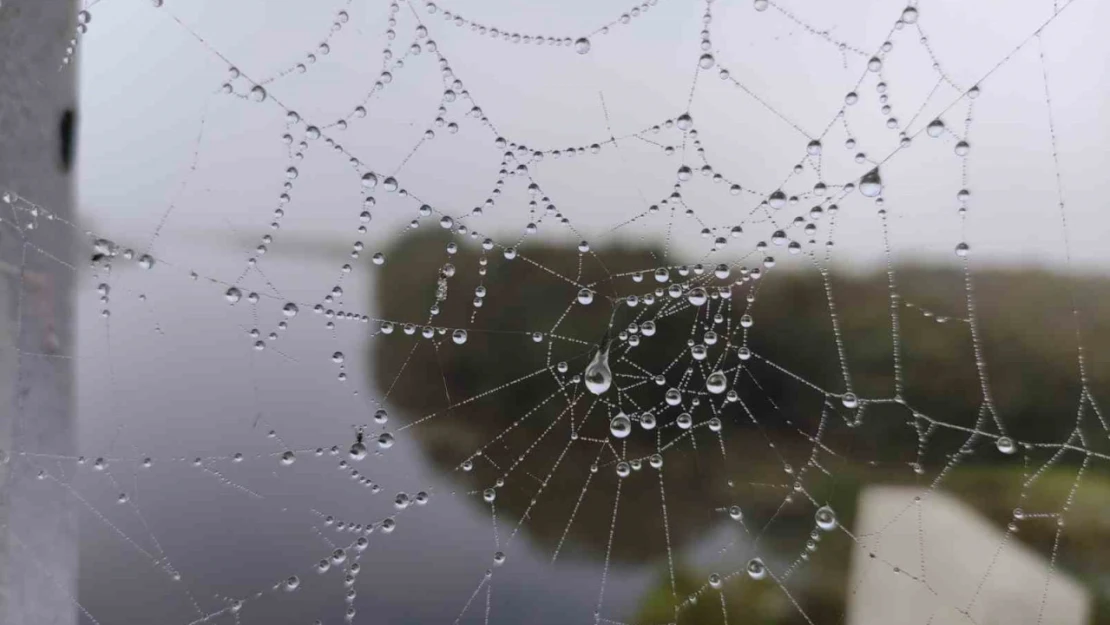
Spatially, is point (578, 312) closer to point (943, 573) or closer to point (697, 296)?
point (697, 296)

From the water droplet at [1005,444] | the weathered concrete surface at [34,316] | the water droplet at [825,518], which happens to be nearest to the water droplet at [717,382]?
the water droplet at [825,518]

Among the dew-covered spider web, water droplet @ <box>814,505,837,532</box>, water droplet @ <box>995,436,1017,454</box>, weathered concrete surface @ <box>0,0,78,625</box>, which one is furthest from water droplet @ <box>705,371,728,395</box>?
weathered concrete surface @ <box>0,0,78,625</box>

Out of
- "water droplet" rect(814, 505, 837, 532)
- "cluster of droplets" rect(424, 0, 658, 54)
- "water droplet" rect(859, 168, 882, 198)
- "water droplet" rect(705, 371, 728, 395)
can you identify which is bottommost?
"water droplet" rect(814, 505, 837, 532)

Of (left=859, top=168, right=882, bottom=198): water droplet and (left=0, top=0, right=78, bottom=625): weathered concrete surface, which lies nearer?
(left=859, top=168, right=882, bottom=198): water droplet

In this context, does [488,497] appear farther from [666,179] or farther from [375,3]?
[375,3]

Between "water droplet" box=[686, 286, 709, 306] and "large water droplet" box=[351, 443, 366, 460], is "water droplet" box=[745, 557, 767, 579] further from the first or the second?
"large water droplet" box=[351, 443, 366, 460]

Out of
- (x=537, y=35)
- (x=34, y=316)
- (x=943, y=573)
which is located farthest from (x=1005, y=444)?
(x=34, y=316)

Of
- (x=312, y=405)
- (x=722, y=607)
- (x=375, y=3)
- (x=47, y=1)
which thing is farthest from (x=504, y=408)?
(x=47, y=1)
